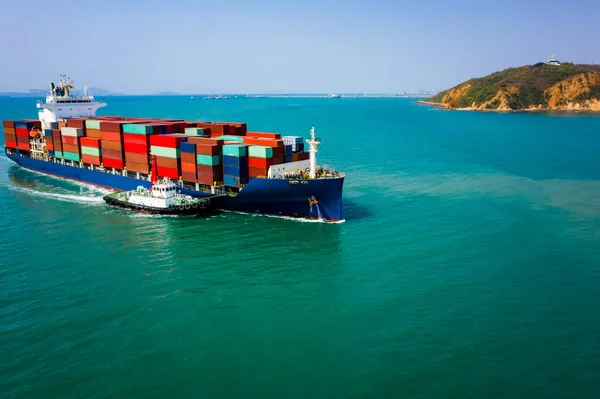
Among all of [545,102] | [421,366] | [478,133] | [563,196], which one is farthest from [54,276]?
[545,102]

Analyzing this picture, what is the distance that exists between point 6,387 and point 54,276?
11115 mm

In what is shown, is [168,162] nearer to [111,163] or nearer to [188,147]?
[188,147]

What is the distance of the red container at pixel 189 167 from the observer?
4347 cm

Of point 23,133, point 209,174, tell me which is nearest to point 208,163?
point 209,174

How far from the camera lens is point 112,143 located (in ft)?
168

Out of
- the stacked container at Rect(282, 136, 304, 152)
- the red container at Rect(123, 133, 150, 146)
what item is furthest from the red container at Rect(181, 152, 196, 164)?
the stacked container at Rect(282, 136, 304, 152)

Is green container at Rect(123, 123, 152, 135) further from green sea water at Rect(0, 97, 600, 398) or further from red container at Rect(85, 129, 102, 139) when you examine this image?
green sea water at Rect(0, 97, 600, 398)

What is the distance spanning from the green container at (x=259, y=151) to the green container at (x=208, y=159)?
335 cm

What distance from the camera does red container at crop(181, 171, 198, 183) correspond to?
4369cm

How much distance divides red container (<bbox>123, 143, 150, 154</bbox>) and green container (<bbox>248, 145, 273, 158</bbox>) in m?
13.4

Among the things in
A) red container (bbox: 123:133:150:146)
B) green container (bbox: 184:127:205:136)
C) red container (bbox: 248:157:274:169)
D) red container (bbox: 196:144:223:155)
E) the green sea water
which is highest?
green container (bbox: 184:127:205:136)

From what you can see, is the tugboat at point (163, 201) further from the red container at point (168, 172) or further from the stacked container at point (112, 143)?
the stacked container at point (112, 143)

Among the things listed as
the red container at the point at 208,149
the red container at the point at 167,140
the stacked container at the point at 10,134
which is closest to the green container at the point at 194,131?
the red container at the point at 167,140

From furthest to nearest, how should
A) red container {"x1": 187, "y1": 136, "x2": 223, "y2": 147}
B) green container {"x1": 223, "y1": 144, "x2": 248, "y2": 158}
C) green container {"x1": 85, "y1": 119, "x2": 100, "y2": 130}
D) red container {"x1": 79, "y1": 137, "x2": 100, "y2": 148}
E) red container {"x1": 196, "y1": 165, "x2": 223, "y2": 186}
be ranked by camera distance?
green container {"x1": 85, "y1": 119, "x2": 100, "y2": 130}, red container {"x1": 79, "y1": 137, "x2": 100, "y2": 148}, red container {"x1": 196, "y1": 165, "x2": 223, "y2": 186}, red container {"x1": 187, "y1": 136, "x2": 223, "y2": 147}, green container {"x1": 223, "y1": 144, "x2": 248, "y2": 158}
